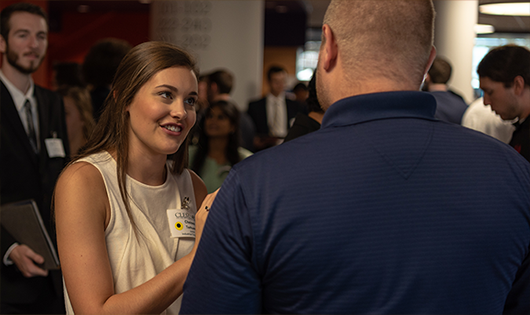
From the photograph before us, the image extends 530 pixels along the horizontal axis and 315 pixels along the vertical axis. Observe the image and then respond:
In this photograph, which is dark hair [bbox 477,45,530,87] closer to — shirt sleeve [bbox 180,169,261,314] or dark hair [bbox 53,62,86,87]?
shirt sleeve [bbox 180,169,261,314]

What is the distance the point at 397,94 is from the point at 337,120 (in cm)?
11

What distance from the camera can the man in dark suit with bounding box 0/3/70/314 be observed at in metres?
2.16

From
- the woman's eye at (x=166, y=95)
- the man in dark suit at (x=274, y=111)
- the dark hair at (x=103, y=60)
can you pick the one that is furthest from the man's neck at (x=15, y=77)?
the man in dark suit at (x=274, y=111)

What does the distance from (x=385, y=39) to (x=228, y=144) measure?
280cm

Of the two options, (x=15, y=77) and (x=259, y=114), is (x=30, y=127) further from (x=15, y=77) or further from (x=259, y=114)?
(x=259, y=114)

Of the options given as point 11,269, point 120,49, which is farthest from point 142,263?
point 120,49

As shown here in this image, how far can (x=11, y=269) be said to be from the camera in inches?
85.6

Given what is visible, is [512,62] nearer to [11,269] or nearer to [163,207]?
[163,207]

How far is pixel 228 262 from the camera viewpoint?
822mm

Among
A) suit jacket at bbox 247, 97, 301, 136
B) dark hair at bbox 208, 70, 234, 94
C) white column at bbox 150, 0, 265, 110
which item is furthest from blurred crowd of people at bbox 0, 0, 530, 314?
suit jacket at bbox 247, 97, 301, 136

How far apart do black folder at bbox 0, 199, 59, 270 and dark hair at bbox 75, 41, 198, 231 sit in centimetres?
49

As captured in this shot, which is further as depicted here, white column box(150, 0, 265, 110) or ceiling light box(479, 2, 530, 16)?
ceiling light box(479, 2, 530, 16)

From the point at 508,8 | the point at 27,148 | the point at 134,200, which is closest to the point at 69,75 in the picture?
the point at 27,148

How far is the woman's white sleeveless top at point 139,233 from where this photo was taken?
1332 mm
